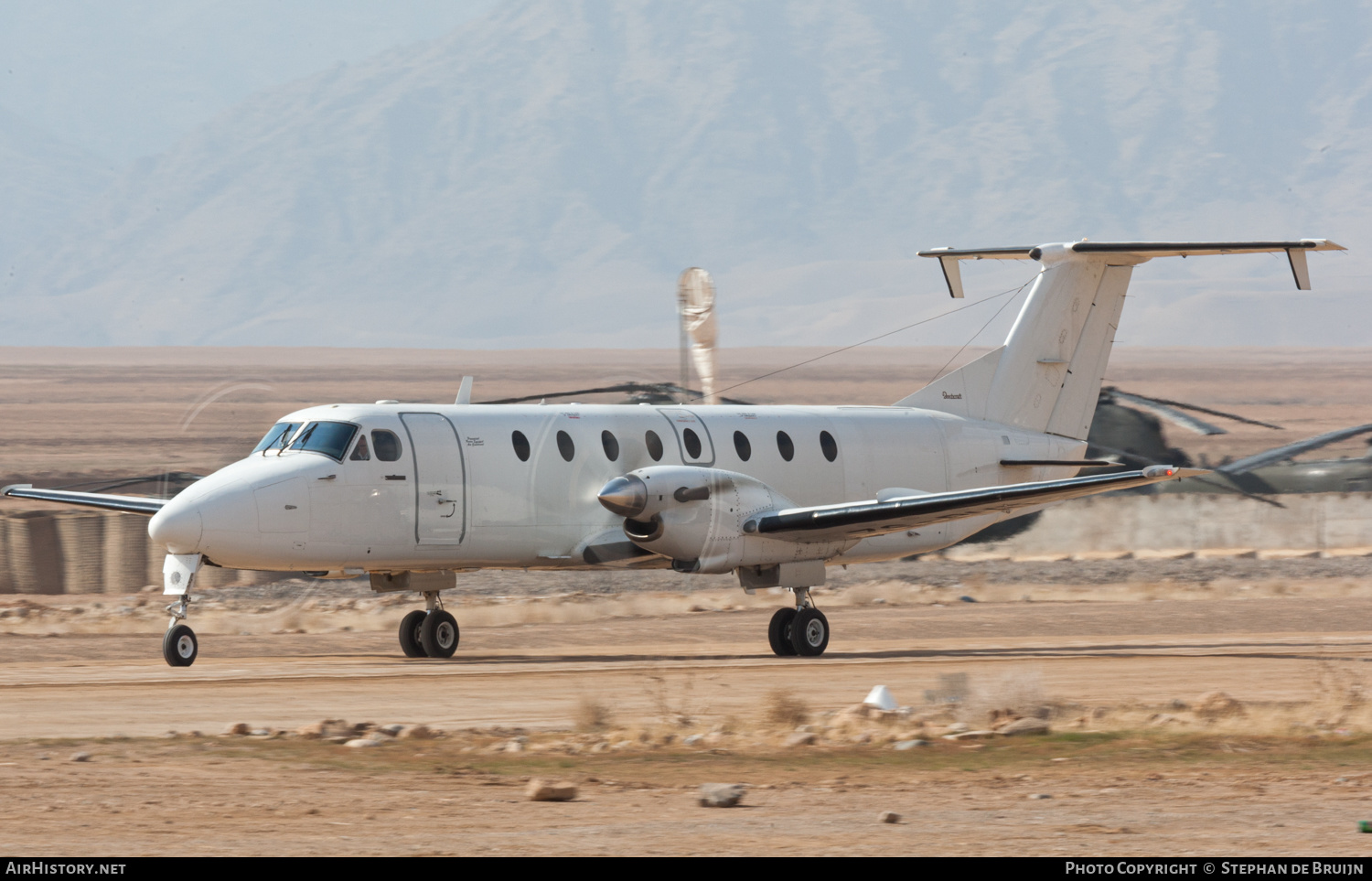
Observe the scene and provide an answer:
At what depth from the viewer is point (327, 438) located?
70.7ft

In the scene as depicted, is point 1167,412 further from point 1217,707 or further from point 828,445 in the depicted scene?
point 1217,707

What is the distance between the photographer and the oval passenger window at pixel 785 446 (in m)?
25.0

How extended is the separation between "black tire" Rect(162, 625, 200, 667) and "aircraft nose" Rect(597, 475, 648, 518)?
5.04 meters

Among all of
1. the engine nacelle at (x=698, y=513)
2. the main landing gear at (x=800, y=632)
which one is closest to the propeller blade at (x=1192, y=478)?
the main landing gear at (x=800, y=632)

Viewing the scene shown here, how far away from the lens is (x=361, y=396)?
96250 millimetres

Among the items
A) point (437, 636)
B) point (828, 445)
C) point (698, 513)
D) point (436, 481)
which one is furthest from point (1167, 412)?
point (436, 481)

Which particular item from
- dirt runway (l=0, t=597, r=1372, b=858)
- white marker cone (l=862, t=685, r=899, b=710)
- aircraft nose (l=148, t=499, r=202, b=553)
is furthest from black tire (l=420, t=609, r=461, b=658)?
white marker cone (l=862, t=685, r=899, b=710)

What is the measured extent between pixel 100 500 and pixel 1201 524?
85.4 feet

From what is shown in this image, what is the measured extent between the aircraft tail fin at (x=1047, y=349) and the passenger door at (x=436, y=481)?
26.7ft

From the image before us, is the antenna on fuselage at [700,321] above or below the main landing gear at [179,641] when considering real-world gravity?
above

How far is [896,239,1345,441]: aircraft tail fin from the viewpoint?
89.4 ft

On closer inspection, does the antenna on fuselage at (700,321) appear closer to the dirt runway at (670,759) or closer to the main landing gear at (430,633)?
the main landing gear at (430,633)

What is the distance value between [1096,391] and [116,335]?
594 feet

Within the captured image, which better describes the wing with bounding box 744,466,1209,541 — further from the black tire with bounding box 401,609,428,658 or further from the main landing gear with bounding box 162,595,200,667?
the main landing gear with bounding box 162,595,200,667
